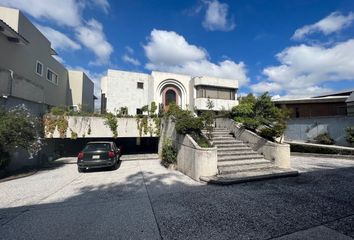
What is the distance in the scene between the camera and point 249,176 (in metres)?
7.30

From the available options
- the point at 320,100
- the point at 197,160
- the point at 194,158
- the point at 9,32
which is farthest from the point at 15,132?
the point at 320,100

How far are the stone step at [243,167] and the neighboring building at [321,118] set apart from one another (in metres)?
7.85

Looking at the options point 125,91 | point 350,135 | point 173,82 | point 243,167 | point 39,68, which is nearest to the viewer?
point 243,167

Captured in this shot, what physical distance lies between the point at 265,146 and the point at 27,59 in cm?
1654

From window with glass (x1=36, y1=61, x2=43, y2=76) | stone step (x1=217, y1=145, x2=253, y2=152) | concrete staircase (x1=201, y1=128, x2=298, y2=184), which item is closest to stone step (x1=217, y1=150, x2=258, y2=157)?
concrete staircase (x1=201, y1=128, x2=298, y2=184)

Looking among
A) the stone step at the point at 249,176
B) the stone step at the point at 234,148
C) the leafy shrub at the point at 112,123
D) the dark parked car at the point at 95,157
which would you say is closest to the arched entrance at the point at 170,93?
the leafy shrub at the point at 112,123

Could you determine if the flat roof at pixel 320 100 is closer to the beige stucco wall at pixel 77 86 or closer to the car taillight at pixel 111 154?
the car taillight at pixel 111 154

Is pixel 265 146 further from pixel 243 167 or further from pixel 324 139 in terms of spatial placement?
pixel 324 139

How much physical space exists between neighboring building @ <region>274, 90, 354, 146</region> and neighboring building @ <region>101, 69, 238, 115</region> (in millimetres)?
6823

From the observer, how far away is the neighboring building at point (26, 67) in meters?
9.88

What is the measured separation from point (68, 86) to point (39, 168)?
1305cm

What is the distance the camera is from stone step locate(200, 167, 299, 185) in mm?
6930

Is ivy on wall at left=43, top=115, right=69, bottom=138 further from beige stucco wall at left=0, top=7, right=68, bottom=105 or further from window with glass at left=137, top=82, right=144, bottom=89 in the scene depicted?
window with glass at left=137, top=82, right=144, bottom=89

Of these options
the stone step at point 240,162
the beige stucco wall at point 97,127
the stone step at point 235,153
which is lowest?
the stone step at point 240,162
